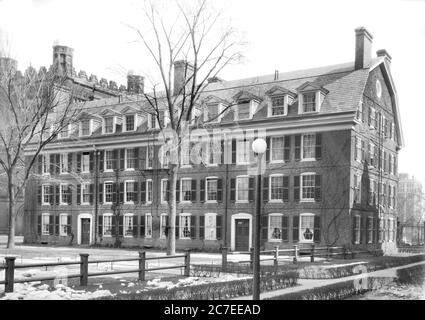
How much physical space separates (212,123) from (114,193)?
10211 mm

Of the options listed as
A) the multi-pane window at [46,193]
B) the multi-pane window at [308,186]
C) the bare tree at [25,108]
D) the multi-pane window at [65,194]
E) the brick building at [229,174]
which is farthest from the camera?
the multi-pane window at [46,193]

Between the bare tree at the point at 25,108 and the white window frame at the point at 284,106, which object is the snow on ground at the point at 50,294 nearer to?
the bare tree at the point at 25,108

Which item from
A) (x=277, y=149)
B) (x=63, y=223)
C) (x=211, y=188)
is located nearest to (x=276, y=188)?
(x=277, y=149)

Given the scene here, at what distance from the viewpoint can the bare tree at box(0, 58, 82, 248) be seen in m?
13.8

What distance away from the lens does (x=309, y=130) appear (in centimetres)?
2411

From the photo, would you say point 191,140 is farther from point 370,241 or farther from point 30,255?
point 370,241

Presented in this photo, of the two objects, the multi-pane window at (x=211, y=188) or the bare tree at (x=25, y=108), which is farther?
the multi-pane window at (x=211, y=188)

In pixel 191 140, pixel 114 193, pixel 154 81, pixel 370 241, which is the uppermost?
pixel 154 81

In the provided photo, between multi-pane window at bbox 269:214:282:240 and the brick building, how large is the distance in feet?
0.17

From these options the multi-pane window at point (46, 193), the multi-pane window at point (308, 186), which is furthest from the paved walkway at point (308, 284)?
the multi-pane window at point (46, 193)

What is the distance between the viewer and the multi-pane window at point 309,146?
2455 centimetres

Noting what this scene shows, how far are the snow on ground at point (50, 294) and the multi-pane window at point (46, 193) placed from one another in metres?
21.0

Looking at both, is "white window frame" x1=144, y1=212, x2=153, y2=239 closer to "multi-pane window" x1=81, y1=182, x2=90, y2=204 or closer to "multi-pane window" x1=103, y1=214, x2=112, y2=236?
"multi-pane window" x1=103, y1=214, x2=112, y2=236
